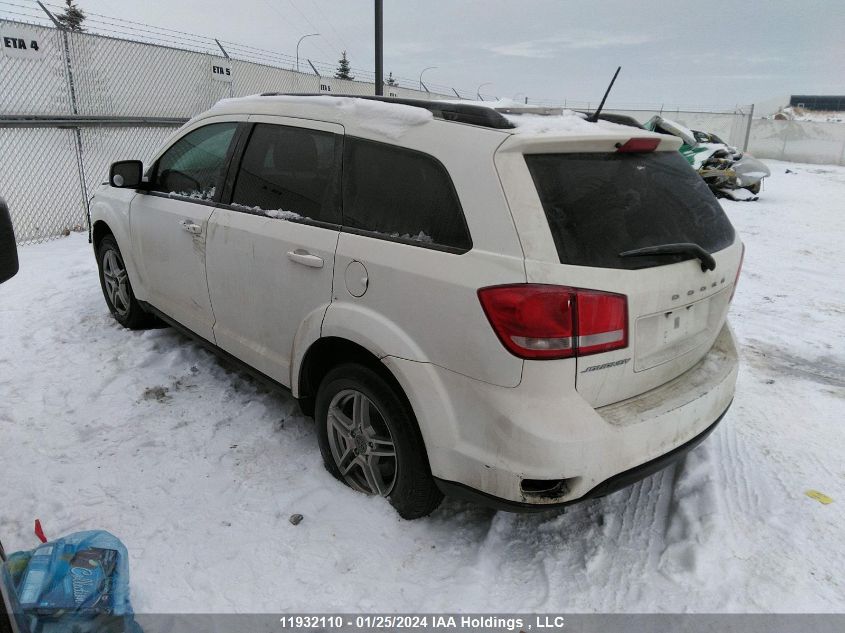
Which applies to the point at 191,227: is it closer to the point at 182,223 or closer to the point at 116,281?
the point at 182,223

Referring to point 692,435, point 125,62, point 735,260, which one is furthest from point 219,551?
point 125,62

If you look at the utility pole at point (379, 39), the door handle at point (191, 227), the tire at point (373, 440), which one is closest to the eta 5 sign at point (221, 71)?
the utility pole at point (379, 39)

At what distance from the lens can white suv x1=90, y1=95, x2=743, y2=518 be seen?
2.10 metres

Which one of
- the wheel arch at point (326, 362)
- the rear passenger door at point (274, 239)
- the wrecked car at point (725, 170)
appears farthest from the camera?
the wrecked car at point (725, 170)

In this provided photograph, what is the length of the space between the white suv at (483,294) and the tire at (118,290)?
6.40ft

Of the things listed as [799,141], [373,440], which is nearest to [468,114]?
[373,440]

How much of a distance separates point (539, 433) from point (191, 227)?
8.36 feet

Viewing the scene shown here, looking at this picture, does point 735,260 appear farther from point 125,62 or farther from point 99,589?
point 125,62

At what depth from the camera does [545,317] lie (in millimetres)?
2039

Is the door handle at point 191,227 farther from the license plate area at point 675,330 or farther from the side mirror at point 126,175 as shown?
the license plate area at point 675,330

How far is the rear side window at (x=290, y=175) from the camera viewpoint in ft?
9.27

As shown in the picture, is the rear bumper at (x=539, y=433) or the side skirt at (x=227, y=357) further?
the side skirt at (x=227, y=357)

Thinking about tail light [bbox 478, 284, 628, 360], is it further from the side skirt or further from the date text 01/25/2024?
the side skirt

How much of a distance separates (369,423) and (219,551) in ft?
2.78
